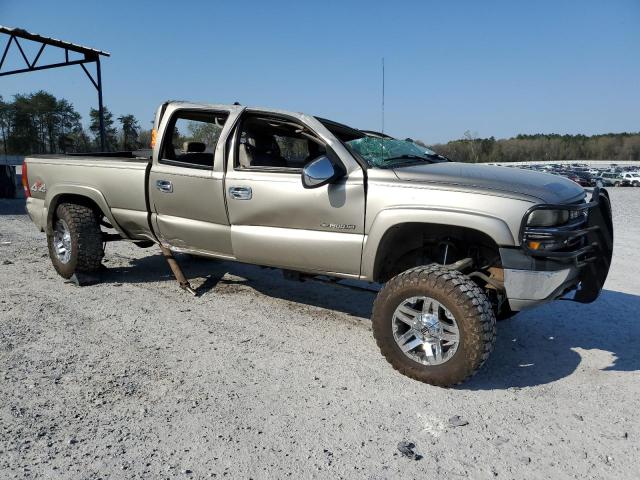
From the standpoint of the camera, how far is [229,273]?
608 cm

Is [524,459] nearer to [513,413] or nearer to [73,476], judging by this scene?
[513,413]

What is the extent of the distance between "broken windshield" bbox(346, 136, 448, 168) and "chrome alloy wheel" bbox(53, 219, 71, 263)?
142 inches

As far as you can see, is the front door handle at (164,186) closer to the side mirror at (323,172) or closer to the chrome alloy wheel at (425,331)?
the side mirror at (323,172)

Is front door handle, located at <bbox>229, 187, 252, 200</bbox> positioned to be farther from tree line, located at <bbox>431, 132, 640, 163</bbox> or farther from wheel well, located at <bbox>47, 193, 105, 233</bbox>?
tree line, located at <bbox>431, 132, 640, 163</bbox>

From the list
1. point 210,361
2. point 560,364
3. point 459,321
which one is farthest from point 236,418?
point 560,364

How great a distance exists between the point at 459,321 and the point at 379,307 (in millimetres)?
573

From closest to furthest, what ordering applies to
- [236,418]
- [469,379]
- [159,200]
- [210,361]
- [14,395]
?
[236,418], [14,395], [469,379], [210,361], [159,200]

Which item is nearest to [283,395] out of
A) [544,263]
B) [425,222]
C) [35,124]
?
[425,222]

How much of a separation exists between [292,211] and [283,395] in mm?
1467

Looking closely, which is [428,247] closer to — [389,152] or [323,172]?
[389,152]

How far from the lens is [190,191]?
446 cm

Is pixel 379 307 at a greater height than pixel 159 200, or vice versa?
pixel 159 200

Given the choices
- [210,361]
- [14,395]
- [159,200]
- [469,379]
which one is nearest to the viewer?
[14,395]

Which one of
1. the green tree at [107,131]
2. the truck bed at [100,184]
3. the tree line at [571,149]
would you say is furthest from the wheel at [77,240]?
the tree line at [571,149]
